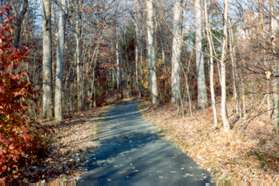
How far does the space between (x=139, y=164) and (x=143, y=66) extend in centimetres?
3410

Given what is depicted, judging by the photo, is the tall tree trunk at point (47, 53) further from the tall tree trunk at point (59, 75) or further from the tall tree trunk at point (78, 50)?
the tall tree trunk at point (78, 50)

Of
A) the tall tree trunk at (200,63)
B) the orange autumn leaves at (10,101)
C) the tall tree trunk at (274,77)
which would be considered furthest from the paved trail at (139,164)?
the tall tree trunk at (200,63)

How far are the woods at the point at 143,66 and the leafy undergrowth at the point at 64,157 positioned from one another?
A: 15.1 inches

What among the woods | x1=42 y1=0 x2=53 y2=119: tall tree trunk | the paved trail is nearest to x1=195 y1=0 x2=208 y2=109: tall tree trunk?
the woods

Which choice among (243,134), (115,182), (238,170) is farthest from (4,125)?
(243,134)

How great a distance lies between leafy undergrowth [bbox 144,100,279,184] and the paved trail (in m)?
0.46

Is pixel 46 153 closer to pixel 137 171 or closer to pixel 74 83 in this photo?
pixel 137 171

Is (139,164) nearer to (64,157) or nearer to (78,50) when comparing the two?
(64,157)

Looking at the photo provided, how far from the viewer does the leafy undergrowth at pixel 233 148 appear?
30.4 ft

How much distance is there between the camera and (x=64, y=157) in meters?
11.6

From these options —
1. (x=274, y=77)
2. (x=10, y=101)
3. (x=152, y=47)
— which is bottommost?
(x=10, y=101)

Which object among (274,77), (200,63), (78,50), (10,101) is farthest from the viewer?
(78,50)

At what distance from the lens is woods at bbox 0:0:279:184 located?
8719 mm

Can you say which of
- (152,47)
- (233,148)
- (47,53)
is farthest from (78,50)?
(233,148)
